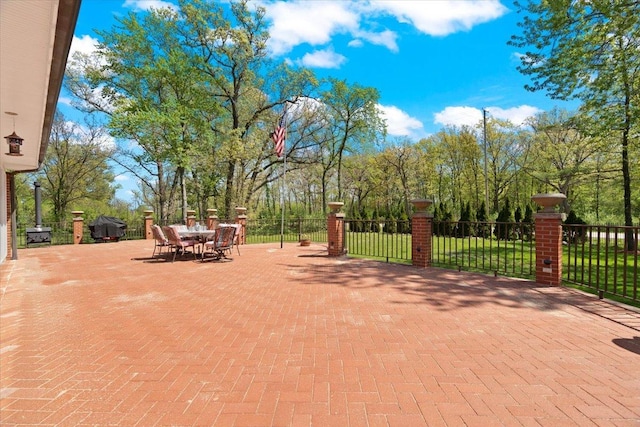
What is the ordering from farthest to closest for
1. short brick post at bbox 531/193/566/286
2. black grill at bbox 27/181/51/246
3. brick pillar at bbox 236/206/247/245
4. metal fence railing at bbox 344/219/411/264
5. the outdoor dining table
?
brick pillar at bbox 236/206/247/245 < black grill at bbox 27/181/51/246 < the outdoor dining table < metal fence railing at bbox 344/219/411/264 < short brick post at bbox 531/193/566/286

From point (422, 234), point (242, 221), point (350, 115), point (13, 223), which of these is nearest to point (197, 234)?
point (242, 221)

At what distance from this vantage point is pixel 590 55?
8.61m

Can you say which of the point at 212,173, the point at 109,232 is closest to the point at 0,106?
the point at 109,232

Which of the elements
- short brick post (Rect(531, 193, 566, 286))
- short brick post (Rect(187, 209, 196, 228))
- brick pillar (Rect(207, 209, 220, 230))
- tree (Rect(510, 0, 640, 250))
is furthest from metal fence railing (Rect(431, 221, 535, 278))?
short brick post (Rect(187, 209, 196, 228))

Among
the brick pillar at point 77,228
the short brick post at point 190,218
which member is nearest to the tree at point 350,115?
the short brick post at point 190,218

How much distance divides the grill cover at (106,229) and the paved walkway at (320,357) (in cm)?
1120

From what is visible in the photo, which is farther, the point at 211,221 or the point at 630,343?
the point at 211,221

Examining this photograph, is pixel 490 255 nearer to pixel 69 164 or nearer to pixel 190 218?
pixel 190 218

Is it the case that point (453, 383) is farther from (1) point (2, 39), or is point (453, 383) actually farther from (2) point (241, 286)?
(1) point (2, 39)

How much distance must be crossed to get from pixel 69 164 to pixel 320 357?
2837cm

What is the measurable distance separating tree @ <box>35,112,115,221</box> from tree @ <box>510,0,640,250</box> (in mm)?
26209

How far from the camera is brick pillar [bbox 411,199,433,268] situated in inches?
281

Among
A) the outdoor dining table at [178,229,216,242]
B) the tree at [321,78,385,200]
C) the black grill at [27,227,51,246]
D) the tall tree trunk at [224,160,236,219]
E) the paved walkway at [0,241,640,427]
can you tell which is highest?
the tree at [321,78,385,200]

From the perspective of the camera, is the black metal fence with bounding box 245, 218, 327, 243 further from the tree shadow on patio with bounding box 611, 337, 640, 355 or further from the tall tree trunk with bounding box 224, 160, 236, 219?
the tree shadow on patio with bounding box 611, 337, 640, 355
